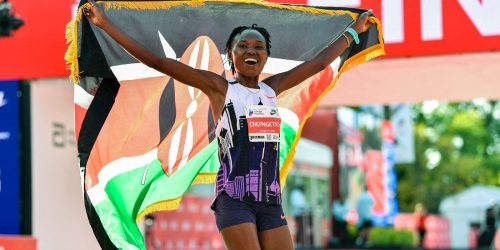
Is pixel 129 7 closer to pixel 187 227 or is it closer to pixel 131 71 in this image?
pixel 131 71

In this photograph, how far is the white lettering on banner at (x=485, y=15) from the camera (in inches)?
276

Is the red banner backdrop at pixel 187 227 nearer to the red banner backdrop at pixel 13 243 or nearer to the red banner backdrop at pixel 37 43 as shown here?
the red banner backdrop at pixel 37 43

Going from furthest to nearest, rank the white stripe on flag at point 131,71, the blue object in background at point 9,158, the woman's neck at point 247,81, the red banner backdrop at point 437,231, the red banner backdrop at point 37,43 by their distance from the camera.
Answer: the red banner backdrop at point 437,231 → the blue object in background at point 9,158 → the red banner backdrop at point 37,43 → the white stripe on flag at point 131,71 → the woman's neck at point 247,81

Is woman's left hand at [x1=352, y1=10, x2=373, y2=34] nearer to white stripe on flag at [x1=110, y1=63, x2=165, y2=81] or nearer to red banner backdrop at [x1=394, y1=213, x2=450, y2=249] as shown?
white stripe on flag at [x1=110, y1=63, x2=165, y2=81]

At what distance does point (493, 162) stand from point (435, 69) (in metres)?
39.9

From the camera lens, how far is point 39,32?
8039 millimetres

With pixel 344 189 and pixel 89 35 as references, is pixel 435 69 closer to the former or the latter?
pixel 89 35

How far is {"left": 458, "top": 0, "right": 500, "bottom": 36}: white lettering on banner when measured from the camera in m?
7.00

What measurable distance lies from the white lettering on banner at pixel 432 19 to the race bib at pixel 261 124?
9.26 feet

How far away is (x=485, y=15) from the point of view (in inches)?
277

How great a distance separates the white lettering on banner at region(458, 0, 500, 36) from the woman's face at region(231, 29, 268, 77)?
285 centimetres

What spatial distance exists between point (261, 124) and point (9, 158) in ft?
14.2

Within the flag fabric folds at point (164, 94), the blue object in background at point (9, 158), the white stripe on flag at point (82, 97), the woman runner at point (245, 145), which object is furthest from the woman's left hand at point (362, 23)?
the blue object in background at point (9, 158)

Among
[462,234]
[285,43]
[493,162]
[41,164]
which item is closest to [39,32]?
[41,164]
